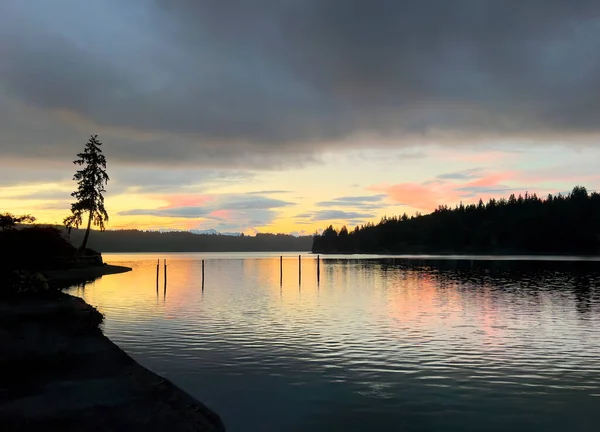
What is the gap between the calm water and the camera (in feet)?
51.8

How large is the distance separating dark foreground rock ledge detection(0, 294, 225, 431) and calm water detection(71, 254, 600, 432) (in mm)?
1913

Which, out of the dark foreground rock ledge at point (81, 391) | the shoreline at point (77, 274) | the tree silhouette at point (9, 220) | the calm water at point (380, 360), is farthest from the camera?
the shoreline at point (77, 274)

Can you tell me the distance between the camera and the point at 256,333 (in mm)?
31297

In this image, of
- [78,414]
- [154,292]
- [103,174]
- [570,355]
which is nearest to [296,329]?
[570,355]

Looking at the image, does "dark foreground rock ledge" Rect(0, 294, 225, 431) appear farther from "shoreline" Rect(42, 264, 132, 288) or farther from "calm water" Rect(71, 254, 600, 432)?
"shoreline" Rect(42, 264, 132, 288)

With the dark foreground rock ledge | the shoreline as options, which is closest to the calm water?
the dark foreground rock ledge

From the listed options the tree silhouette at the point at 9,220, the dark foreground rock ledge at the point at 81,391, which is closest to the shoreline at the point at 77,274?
the tree silhouette at the point at 9,220

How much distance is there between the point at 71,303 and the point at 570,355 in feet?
115

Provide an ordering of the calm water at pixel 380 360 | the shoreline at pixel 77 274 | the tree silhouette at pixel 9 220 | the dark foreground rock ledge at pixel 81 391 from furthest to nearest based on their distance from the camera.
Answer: the shoreline at pixel 77 274 → the tree silhouette at pixel 9 220 → the calm water at pixel 380 360 → the dark foreground rock ledge at pixel 81 391

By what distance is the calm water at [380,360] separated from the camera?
1580cm

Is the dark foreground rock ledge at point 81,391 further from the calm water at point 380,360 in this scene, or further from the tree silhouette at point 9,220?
the tree silhouette at point 9,220

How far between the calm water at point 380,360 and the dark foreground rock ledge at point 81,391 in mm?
1913

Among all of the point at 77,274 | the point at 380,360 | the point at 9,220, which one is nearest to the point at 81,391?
the point at 380,360

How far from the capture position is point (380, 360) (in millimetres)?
23438
